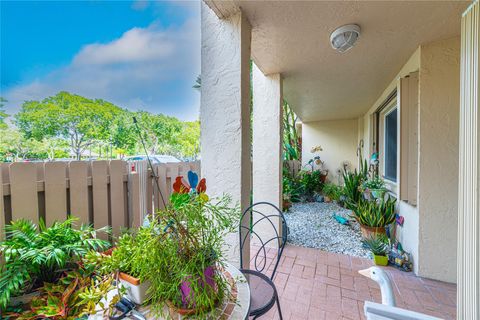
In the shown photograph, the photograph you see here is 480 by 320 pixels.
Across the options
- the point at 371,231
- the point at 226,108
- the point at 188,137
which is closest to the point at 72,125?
the point at 188,137

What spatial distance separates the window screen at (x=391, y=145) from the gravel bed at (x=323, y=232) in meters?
1.02

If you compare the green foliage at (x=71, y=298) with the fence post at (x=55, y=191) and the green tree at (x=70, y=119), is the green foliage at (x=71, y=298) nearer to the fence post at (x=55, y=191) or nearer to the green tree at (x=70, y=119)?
the fence post at (x=55, y=191)

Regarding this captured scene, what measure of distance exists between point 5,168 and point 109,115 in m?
10.6

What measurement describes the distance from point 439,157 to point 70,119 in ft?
41.1

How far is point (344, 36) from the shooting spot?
5.16ft

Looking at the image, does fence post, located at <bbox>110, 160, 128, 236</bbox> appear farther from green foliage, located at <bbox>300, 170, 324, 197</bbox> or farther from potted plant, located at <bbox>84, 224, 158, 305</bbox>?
green foliage, located at <bbox>300, 170, 324, 197</bbox>

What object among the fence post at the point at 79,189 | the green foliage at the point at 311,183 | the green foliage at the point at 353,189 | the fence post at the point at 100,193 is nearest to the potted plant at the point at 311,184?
the green foliage at the point at 311,183

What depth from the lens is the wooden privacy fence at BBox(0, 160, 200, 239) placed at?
106 centimetres

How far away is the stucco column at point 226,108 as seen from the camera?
1.35 metres

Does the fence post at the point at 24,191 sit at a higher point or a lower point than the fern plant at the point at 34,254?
higher

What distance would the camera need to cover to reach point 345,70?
2.36 metres

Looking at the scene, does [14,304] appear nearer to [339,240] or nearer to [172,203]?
[172,203]

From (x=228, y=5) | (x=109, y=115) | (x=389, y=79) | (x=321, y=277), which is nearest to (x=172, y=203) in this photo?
(x=228, y=5)

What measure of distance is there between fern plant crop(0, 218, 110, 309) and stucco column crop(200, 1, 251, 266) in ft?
2.74
